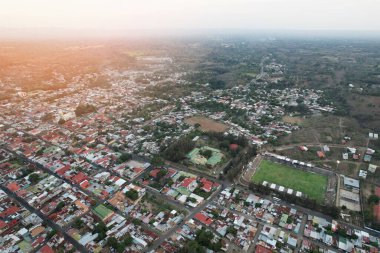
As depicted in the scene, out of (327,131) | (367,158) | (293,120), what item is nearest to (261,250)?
(367,158)

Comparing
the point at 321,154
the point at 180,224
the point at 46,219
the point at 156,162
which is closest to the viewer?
the point at 180,224

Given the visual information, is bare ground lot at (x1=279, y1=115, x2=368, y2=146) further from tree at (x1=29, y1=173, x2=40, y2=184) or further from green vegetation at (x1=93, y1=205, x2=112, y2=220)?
tree at (x1=29, y1=173, x2=40, y2=184)

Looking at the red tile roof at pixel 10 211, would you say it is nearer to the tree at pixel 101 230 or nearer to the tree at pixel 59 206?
the tree at pixel 59 206

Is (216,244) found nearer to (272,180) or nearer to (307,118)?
(272,180)

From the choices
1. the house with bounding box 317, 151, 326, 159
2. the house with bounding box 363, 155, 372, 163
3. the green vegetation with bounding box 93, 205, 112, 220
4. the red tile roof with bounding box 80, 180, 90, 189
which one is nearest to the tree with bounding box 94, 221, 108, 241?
the green vegetation with bounding box 93, 205, 112, 220

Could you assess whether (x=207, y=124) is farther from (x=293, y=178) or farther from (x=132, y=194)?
(x=132, y=194)

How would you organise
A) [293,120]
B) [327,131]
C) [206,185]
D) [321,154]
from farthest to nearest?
[293,120]
[327,131]
[321,154]
[206,185]
